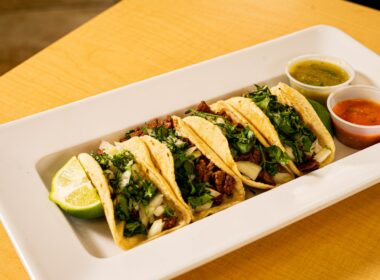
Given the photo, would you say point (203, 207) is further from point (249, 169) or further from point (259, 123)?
point (259, 123)

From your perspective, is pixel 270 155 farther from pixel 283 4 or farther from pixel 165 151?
pixel 283 4

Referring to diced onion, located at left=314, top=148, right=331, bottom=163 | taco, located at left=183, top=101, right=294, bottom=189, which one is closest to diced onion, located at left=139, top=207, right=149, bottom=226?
taco, located at left=183, top=101, right=294, bottom=189

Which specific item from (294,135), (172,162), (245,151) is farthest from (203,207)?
(294,135)

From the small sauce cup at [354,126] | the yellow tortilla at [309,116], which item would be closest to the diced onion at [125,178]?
the yellow tortilla at [309,116]

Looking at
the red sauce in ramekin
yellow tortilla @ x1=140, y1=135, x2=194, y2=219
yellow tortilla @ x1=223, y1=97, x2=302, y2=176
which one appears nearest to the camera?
yellow tortilla @ x1=140, y1=135, x2=194, y2=219

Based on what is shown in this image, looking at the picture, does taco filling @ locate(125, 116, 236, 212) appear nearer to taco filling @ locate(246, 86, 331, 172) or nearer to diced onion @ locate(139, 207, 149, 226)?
diced onion @ locate(139, 207, 149, 226)

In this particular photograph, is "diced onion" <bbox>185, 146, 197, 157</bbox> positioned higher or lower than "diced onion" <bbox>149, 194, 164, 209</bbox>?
higher
